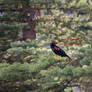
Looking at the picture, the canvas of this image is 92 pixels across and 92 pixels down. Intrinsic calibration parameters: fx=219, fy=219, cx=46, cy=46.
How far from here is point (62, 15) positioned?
23.0ft

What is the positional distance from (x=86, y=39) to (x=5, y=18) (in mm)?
2500

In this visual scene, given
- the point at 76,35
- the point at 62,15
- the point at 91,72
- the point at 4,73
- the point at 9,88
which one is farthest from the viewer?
the point at 62,15

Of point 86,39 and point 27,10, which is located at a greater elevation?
point 27,10

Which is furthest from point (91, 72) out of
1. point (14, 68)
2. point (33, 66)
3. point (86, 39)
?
point (86, 39)

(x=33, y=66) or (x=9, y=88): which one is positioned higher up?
(x=33, y=66)

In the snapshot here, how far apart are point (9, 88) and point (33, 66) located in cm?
251

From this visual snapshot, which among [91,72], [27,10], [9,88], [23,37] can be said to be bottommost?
[9,88]

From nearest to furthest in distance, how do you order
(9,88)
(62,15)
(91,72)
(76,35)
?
(91,72), (9,88), (76,35), (62,15)

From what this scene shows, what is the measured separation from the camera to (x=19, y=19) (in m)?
6.93

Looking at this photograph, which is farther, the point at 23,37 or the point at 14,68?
the point at 23,37

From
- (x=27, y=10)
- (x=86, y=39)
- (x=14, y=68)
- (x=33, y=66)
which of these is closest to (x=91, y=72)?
(x=33, y=66)

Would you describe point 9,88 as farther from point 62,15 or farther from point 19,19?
point 62,15

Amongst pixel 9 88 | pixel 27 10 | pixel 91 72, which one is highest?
pixel 27 10

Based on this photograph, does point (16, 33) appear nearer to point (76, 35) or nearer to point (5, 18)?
point (5, 18)
